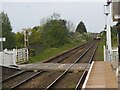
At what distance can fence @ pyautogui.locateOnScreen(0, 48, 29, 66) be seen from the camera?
71.6 ft

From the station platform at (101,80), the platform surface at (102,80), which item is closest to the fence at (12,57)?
the station platform at (101,80)

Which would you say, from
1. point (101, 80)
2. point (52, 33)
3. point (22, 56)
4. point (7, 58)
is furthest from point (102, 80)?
point (52, 33)

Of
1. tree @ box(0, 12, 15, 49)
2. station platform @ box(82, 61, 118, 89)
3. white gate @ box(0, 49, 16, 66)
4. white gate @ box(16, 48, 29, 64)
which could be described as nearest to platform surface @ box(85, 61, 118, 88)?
station platform @ box(82, 61, 118, 89)

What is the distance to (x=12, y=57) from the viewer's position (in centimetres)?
2402

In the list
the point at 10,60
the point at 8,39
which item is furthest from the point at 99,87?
the point at 8,39

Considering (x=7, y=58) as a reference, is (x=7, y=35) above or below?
above

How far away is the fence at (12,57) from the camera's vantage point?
21812 mm

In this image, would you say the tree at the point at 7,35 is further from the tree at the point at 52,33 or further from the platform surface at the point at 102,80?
the platform surface at the point at 102,80

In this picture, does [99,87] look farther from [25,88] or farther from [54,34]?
[54,34]

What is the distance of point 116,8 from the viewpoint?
37.1ft

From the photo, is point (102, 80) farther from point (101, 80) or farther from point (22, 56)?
point (22, 56)

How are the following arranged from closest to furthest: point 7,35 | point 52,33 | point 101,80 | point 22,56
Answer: point 101,80
point 22,56
point 7,35
point 52,33

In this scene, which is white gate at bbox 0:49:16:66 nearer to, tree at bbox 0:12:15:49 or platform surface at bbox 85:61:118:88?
platform surface at bbox 85:61:118:88

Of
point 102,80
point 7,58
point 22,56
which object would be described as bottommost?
point 102,80
